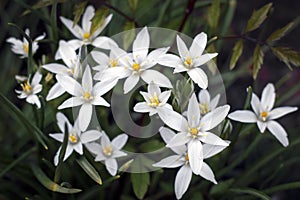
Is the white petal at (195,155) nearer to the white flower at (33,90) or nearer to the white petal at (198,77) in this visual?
the white petal at (198,77)

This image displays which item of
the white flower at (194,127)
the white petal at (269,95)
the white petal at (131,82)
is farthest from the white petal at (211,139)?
the white petal at (269,95)

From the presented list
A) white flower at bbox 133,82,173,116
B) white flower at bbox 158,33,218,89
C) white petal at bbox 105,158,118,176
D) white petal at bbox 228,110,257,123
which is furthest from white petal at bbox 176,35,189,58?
white petal at bbox 105,158,118,176

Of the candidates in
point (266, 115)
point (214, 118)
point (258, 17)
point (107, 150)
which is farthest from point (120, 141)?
point (258, 17)

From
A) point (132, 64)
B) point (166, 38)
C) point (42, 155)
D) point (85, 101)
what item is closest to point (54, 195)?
point (42, 155)

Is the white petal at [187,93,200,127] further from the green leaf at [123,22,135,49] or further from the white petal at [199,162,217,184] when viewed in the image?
the green leaf at [123,22,135,49]

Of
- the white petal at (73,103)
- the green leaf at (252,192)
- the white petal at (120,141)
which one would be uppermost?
the white petal at (73,103)

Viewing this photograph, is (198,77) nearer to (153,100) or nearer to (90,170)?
(153,100)
